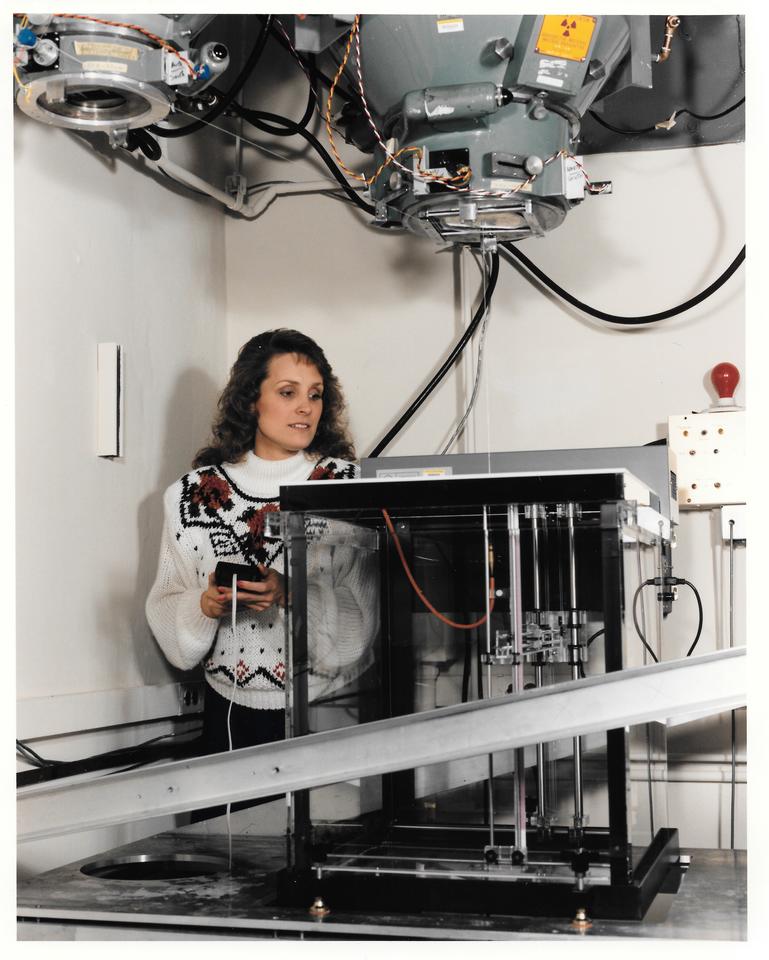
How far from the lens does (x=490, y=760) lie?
1.24 meters

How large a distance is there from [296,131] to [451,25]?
3.10 feet

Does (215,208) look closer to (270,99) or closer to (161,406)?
(270,99)

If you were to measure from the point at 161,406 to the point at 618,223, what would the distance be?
1.00 m

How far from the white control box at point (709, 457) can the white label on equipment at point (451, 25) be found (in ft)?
3.34

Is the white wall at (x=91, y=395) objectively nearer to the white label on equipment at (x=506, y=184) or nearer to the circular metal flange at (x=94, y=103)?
the circular metal flange at (x=94, y=103)

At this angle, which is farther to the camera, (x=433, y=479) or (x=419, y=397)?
(x=419, y=397)

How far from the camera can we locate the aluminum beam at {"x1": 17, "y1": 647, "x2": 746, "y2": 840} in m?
0.98

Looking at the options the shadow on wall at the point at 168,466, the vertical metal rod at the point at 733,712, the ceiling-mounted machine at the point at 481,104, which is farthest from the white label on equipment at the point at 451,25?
the vertical metal rod at the point at 733,712

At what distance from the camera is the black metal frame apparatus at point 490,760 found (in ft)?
3.49

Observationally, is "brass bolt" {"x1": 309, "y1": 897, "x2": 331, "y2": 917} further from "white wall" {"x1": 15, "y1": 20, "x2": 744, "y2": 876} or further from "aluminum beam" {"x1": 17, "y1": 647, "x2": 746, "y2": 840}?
"white wall" {"x1": 15, "y1": 20, "x2": 744, "y2": 876}

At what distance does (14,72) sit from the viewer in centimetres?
133

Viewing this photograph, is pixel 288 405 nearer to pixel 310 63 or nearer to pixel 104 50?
pixel 310 63

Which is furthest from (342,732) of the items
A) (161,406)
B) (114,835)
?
(161,406)

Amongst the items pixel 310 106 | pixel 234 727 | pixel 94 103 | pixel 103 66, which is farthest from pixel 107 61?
pixel 234 727
